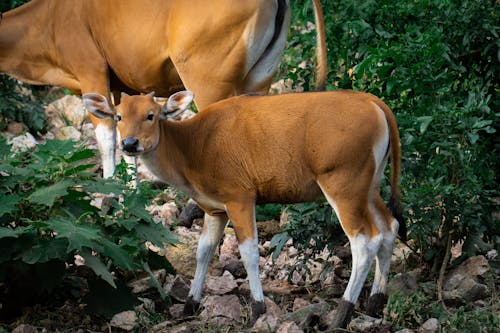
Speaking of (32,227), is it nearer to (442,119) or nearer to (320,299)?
(320,299)

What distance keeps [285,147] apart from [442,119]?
129cm

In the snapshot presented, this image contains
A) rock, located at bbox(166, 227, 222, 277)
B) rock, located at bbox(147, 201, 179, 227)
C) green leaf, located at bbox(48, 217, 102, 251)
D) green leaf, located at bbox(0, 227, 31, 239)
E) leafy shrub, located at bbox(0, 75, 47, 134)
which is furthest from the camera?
leafy shrub, located at bbox(0, 75, 47, 134)

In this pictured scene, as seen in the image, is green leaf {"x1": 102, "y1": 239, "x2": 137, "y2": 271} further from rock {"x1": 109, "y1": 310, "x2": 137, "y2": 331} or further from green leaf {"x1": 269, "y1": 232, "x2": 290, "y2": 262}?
green leaf {"x1": 269, "y1": 232, "x2": 290, "y2": 262}

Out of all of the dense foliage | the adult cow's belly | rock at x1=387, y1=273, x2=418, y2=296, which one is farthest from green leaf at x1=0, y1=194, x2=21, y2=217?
the adult cow's belly

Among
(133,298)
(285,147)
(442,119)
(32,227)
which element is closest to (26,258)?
(32,227)

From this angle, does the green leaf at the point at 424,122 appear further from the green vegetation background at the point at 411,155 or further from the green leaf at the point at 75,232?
the green leaf at the point at 75,232

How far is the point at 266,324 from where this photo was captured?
677 cm

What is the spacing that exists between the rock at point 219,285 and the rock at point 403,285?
1.22 m

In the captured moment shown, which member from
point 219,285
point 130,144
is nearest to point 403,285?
point 219,285

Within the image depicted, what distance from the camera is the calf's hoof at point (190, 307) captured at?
752cm

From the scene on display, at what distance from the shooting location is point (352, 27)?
8.42m

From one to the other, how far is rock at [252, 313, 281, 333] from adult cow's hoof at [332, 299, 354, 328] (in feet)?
1.42

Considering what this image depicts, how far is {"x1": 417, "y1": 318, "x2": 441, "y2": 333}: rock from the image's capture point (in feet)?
22.9

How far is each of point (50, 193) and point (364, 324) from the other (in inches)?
92.1
